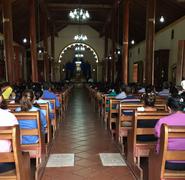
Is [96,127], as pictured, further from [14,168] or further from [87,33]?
[87,33]

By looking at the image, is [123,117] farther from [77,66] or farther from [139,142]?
[77,66]

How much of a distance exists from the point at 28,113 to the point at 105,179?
134cm

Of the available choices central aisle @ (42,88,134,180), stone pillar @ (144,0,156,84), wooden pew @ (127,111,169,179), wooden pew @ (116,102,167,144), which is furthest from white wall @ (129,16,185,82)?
wooden pew @ (127,111,169,179)

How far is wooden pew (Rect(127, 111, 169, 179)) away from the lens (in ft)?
10.2

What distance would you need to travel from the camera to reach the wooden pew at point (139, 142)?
3.12m

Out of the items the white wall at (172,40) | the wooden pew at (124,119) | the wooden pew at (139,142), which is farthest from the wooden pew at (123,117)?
the white wall at (172,40)

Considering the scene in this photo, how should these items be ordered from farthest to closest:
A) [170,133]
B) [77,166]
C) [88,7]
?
[88,7] → [77,166] → [170,133]

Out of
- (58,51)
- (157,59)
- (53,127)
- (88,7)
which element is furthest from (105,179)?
(58,51)

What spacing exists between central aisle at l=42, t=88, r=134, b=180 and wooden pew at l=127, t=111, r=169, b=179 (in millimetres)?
161

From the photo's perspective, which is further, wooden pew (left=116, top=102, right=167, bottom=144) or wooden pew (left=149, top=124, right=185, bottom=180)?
wooden pew (left=116, top=102, right=167, bottom=144)

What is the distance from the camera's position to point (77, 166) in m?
3.55

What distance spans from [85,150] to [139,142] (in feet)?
4.22

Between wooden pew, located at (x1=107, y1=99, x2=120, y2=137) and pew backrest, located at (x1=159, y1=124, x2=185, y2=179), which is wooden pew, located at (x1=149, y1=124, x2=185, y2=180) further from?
wooden pew, located at (x1=107, y1=99, x2=120, y2=137)

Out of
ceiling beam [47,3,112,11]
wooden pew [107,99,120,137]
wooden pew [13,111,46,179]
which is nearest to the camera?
wooden pew [13,111,46,179]
